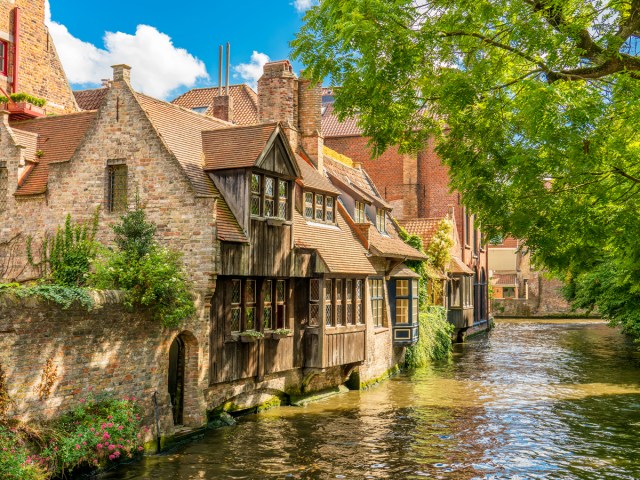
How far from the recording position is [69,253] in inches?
686

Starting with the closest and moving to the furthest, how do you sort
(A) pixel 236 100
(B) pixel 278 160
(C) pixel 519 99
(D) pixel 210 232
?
(C) pixel 519 99, (D) pixel 210 232, (B) pixel 278 160, (A) pixel 236 100

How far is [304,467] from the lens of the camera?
44.6 ft

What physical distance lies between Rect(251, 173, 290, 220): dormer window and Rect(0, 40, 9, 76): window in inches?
588

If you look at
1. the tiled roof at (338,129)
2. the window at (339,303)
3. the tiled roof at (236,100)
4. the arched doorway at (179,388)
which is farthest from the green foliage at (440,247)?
the arched doorway at (179,388)

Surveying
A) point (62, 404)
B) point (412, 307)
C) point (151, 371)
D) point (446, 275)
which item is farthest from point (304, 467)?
point (446, 275)

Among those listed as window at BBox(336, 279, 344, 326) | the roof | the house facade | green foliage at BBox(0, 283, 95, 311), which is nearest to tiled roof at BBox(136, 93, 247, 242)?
the house facade

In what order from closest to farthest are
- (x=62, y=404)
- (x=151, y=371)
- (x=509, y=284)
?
(x=62, y=404) → (x=151, y=371) → (x=509, y=284)

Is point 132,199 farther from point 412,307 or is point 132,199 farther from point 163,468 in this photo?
point 412,307

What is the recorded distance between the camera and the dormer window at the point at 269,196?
17422 mm

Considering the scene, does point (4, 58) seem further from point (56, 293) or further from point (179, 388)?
point (56, 293)

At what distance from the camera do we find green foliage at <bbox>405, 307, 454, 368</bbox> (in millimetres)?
28219

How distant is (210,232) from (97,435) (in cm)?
528

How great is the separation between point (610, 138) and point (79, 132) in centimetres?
1529

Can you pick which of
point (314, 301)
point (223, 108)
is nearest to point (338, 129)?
point (223, 108)
